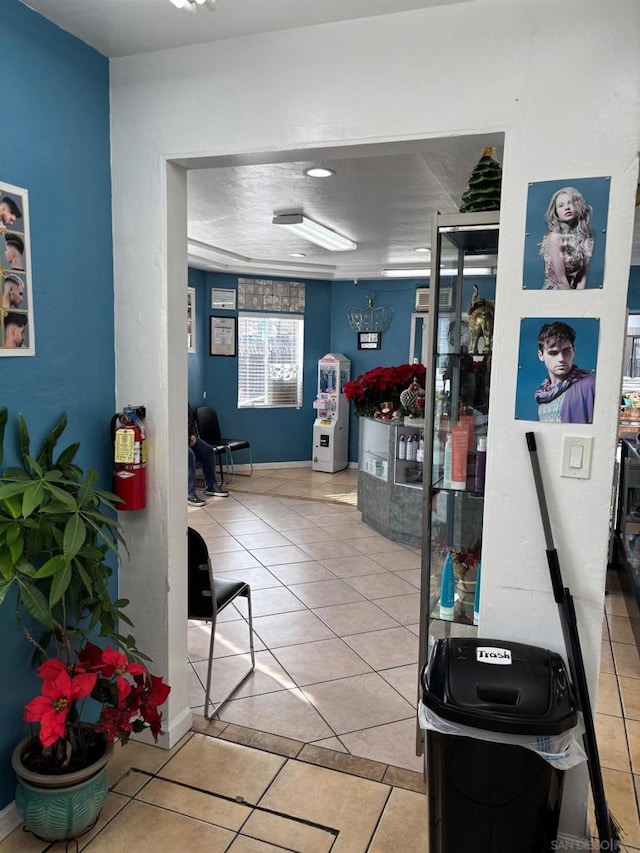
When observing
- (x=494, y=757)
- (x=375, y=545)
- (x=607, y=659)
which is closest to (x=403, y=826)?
(x=494, y=757)

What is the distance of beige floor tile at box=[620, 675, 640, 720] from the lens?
2.84 meters

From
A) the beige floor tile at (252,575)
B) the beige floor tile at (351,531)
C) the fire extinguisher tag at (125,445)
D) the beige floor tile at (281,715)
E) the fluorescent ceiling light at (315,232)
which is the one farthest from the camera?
the beige floor tile at (351,531)

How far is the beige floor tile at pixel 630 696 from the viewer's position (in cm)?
284

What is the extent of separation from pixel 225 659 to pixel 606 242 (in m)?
2.64

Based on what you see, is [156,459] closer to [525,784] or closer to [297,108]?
[297,108]

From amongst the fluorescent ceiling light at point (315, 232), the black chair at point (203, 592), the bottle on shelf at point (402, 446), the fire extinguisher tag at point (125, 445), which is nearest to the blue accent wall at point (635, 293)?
the fluorescent ceiling light at point (315, 232)

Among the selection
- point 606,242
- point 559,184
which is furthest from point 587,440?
point 559,184

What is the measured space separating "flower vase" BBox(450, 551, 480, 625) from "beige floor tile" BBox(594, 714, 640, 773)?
0.91 m

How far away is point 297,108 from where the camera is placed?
6.72 ft

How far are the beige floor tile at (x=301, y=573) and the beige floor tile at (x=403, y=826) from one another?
216 cm

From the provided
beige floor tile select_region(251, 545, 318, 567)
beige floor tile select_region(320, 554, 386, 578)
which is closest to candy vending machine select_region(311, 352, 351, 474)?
beige floor tile select_region(251, 545, 318, 567)

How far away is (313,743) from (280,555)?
2.38 m

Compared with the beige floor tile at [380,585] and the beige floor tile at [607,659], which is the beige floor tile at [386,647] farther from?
the beige floor tile at [607,659]

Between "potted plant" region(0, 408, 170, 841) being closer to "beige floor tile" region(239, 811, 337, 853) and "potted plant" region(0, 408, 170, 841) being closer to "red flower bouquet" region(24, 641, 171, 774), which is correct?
"red flower bouquet" region(24, 641, 171, 774)
